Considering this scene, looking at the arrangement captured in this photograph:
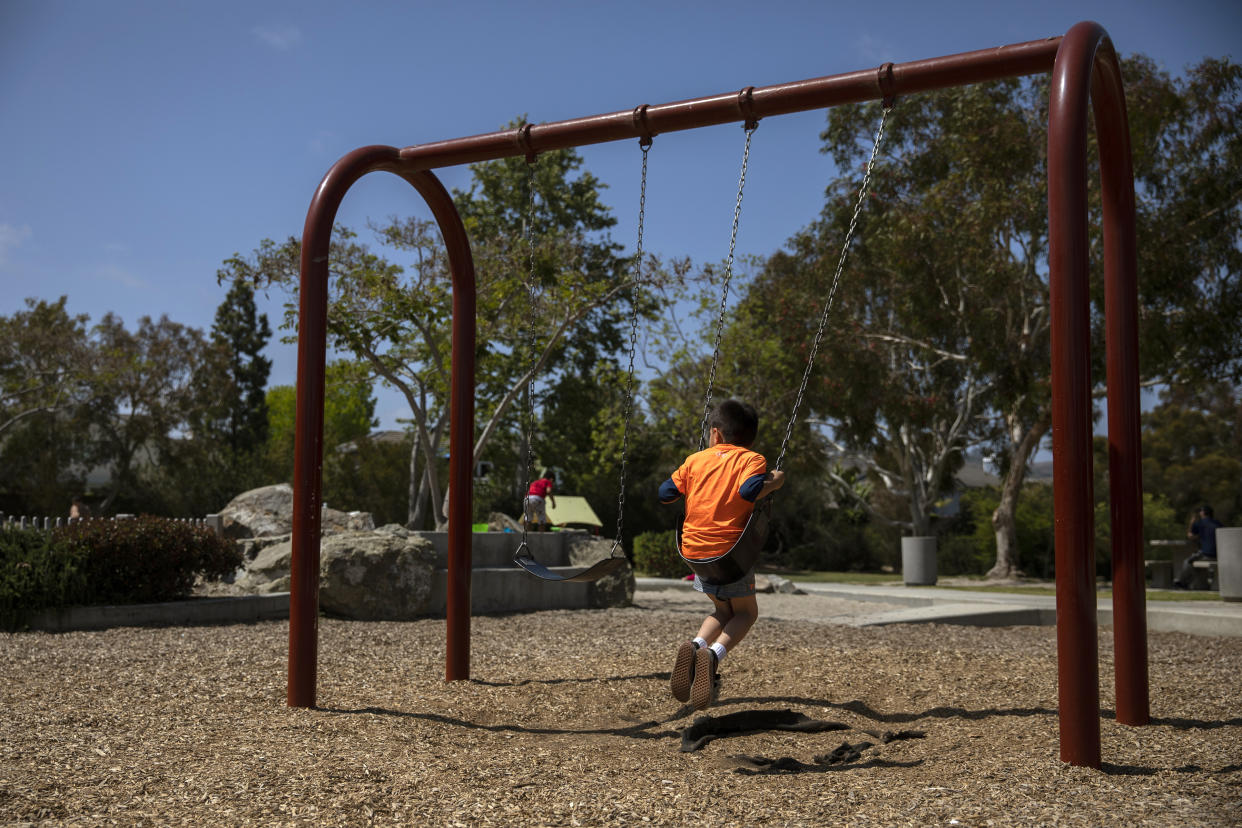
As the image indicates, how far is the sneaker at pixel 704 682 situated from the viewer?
4484mm

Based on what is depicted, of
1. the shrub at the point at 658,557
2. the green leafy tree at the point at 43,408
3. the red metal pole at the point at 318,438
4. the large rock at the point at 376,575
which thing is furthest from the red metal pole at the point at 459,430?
the green leafy tree at the point at 43,408

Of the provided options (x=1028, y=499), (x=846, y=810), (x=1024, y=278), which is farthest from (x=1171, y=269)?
(x=846, y=810)

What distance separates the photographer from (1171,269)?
1811 cm

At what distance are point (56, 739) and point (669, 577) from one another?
642 inches

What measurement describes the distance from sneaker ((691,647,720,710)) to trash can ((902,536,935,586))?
1730cm

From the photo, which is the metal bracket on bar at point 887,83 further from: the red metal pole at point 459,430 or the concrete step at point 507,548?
the concrete step at point 507,548

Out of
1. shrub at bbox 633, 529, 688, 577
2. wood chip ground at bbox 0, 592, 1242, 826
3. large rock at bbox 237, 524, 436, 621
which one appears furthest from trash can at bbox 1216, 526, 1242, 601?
large rock at bbox 237, 524, 436, 621

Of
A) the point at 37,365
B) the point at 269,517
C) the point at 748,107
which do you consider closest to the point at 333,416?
the point at 37,365

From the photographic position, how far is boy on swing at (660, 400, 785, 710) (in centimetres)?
461

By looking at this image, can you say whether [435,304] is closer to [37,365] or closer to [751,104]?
[751,104]

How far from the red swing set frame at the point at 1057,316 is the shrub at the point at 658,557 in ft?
45.8

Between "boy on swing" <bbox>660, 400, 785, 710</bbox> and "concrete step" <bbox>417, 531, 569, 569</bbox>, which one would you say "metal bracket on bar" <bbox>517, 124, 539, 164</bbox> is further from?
"concrete step" <bbox>417, 531, 569, 569</bbox>

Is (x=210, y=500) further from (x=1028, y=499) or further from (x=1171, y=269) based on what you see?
(x=1171, y=269)

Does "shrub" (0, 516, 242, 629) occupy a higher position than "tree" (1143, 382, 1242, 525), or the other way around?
"tree" (1143, 382, 1242, 525)
